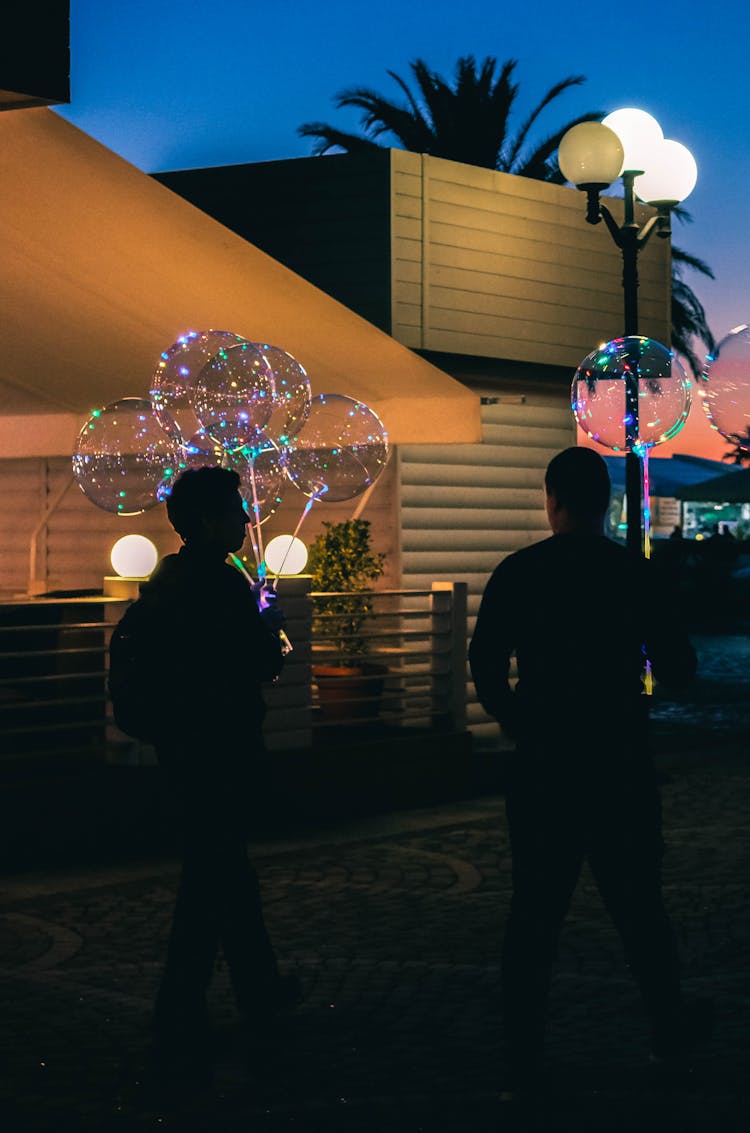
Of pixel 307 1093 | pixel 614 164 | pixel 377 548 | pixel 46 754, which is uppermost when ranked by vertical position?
pixel 614 164

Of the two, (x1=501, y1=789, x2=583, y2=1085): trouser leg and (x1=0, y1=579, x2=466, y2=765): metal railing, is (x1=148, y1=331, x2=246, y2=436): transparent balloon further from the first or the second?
(x1=501, y1=789, x2=583, y2=1085): trouser leg

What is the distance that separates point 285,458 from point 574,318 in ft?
19.4

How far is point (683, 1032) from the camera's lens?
5.34m

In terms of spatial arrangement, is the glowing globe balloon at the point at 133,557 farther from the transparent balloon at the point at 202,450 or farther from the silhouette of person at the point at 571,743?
the silhouette of person at the point at 571,743

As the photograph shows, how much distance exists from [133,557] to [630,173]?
4.57 meters

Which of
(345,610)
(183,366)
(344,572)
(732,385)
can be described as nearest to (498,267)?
(344,572)

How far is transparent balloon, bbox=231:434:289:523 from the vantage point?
375 inches

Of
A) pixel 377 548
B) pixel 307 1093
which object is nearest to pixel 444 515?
pixel 377 548

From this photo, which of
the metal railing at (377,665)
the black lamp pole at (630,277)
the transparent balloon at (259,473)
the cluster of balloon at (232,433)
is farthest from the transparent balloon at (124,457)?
the black lamp pole at (630,277)

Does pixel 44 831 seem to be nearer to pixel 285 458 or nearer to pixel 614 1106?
pixel 285 458

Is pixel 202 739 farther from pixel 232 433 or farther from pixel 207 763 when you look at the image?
pixel 232 433

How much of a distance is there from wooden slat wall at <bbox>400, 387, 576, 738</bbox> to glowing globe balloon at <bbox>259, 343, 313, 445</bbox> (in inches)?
176

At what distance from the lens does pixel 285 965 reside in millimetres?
7207

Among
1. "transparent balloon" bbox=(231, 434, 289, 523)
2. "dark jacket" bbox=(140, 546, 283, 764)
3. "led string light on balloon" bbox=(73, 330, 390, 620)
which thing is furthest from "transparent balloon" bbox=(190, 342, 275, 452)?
"dark jacket" bbox=(140, 546, 283, 764)
